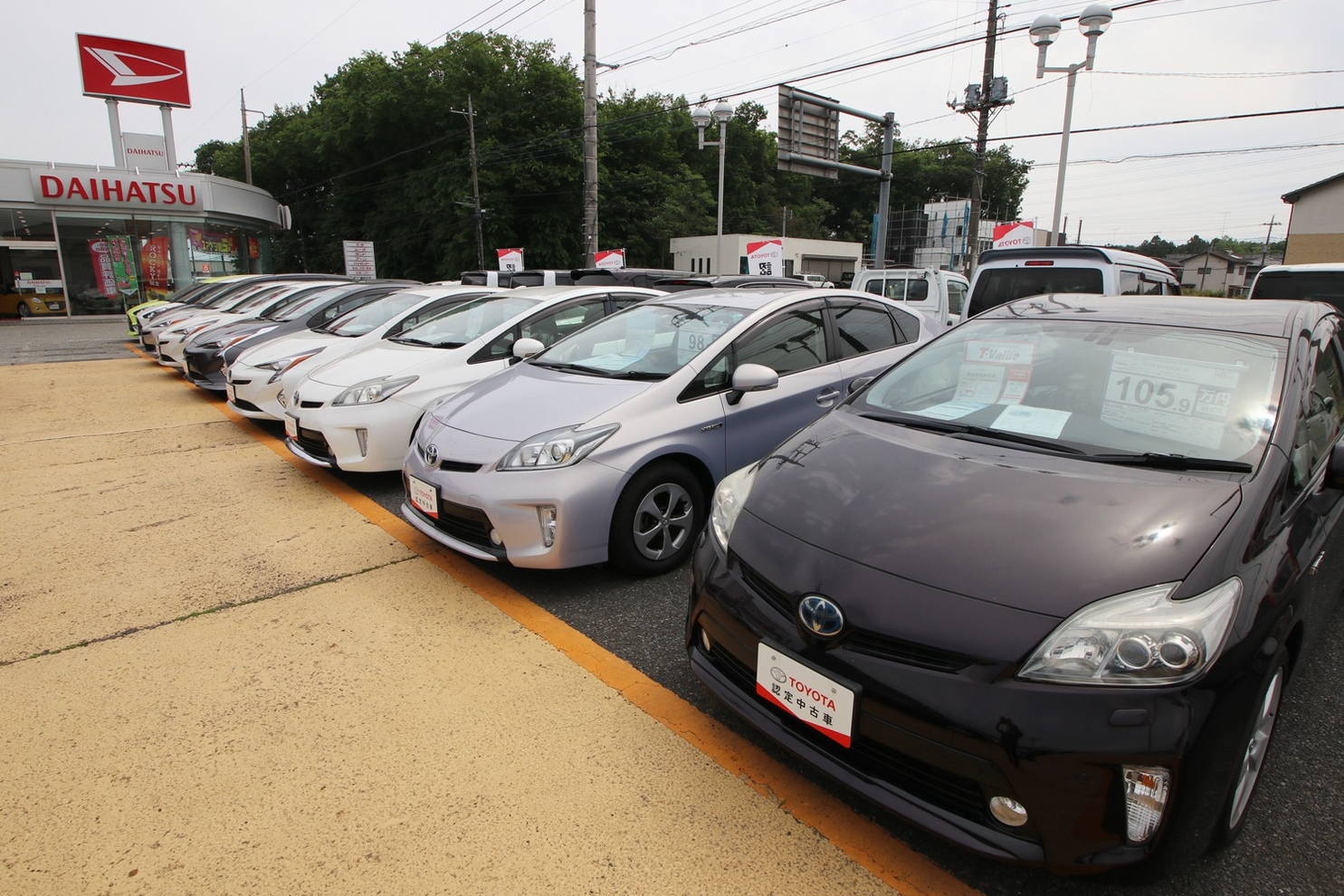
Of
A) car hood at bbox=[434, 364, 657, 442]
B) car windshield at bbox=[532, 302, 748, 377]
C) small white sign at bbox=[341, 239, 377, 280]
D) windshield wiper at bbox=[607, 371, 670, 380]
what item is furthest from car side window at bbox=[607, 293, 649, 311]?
small white sign at bbox=[341, 239, 377, 280]

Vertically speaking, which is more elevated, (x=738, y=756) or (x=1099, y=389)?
(x=1099, y=389)

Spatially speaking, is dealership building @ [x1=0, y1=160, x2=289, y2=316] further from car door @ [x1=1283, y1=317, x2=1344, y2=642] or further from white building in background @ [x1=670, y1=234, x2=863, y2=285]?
car door @ [x1=1283, y1=317, x2=1344, y2=642]

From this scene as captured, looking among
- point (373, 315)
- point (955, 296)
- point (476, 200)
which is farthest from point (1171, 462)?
point (476, 200)

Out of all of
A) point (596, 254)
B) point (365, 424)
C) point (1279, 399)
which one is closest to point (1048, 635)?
point (1279, 399)

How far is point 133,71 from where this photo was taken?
86.6 feet

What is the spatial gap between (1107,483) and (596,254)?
1590 cm

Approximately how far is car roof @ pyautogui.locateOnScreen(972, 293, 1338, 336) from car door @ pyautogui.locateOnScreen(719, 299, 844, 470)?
3.71 feet

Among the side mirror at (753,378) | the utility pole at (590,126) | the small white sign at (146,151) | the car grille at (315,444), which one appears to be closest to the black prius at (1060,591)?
the side mirror at (753,378)

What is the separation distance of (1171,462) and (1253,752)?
824 millimetres

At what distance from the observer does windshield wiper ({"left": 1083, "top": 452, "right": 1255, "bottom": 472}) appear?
6.66 ft

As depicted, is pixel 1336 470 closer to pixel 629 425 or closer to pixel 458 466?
pixel 629 425

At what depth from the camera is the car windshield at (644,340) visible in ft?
13.3

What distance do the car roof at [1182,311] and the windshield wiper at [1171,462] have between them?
2.53ft

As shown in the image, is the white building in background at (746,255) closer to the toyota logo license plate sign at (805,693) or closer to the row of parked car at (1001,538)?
the row of parked car at (1001,538)
